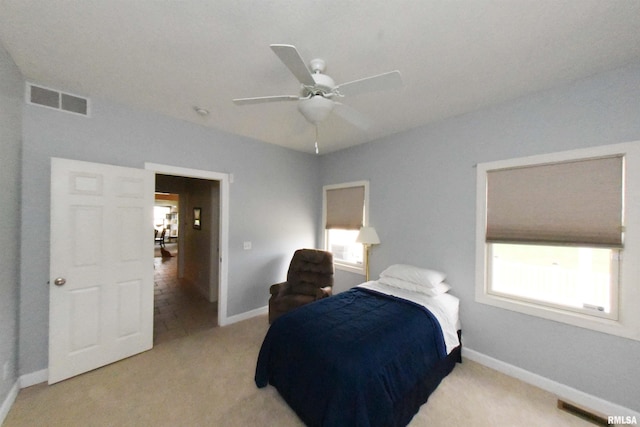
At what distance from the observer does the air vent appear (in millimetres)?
2082

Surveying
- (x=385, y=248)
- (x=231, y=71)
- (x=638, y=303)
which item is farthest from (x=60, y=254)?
(x=638, y=303)

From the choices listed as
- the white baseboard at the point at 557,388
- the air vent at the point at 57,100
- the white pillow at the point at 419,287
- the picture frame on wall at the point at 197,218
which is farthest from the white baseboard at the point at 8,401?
the white baseboard at the point at 557,388

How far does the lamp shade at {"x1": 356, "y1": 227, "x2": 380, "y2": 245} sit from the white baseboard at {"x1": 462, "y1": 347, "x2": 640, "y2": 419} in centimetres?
159

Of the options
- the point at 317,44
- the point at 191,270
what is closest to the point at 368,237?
the point at 317,44

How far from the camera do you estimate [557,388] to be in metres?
2.03

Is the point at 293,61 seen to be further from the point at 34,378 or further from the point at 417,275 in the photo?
the point at 34,378

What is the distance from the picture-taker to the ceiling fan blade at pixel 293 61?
44.3 inches

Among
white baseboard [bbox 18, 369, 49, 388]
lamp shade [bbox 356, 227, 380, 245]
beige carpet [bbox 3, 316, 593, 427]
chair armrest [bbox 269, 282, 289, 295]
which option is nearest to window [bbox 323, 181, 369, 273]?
lamp shade [bbox 356, 227, 380, 245]

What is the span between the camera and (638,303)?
5.71 ft

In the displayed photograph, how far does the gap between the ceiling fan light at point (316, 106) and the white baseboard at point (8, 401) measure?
314cm

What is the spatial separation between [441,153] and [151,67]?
3.03 m

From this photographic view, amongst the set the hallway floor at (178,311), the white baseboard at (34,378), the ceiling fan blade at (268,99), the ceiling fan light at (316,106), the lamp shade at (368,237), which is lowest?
the hallway floor at (178,311)

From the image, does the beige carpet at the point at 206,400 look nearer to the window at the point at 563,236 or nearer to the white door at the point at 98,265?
the white door at the point at 98,265

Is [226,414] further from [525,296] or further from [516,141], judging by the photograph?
[516,141]
